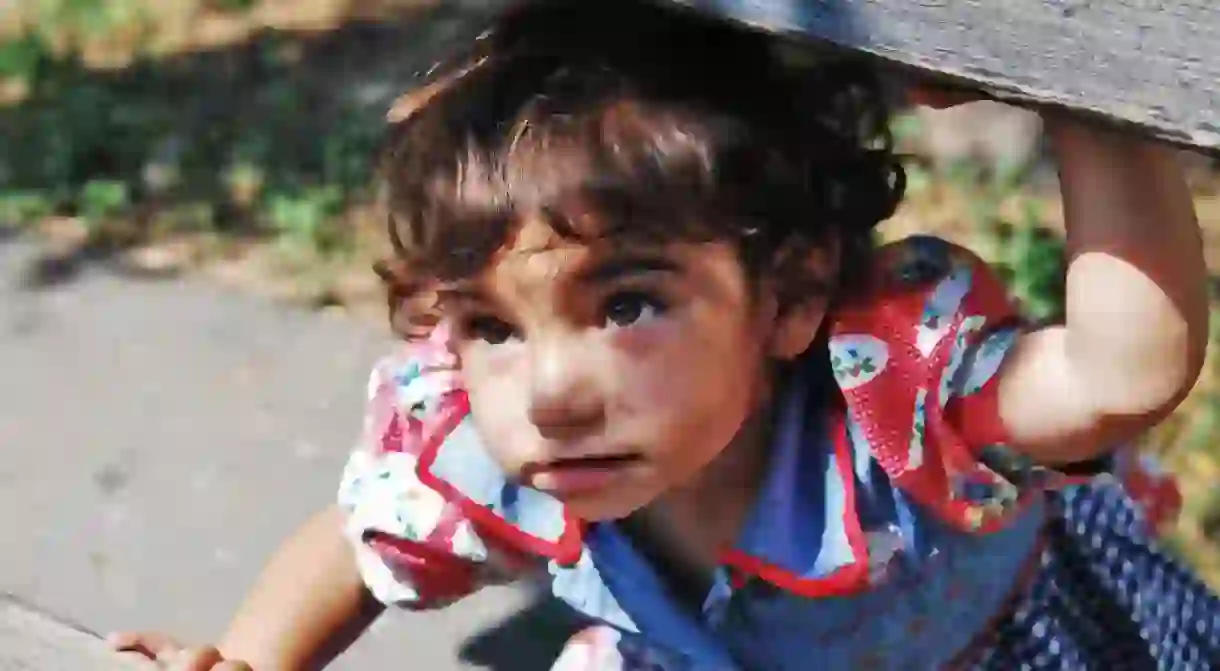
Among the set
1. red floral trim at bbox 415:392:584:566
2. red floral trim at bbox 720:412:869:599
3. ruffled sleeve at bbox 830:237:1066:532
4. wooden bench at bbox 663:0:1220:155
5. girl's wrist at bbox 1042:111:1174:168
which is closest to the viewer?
wooden bench at bbox 663:0:1220:155

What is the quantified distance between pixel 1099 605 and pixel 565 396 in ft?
2.03

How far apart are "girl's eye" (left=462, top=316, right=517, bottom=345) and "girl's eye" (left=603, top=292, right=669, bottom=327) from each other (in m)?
0.07

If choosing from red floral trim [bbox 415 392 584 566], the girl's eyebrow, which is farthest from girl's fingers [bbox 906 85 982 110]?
red floral trim [bbox 415 392 584 566]

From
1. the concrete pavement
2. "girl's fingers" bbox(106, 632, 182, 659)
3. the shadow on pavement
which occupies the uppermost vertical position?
"girl's fingers" bbox(106, 632, 182, 659)

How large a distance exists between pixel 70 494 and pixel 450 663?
0.69 meters

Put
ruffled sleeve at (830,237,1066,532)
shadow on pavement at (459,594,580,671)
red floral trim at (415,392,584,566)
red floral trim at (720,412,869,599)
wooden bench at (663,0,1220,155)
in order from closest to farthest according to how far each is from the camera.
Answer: wooden bench at (663,0,1220,155)
ruffled sleeve at (830,237,1066,532)
red floral trim at (720,412,869,599)
red floral trim at (415,392,584,566)
shadow on pavement at (459,594,580,671)

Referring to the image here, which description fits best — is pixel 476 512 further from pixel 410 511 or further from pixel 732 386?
pixel 732 386

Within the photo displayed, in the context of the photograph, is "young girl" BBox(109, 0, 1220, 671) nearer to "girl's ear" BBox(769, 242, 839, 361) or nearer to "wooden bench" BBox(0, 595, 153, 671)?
"girl's ear" BBox(769, 242, 839, 361)

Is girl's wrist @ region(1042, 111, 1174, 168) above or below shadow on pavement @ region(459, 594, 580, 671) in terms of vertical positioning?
above

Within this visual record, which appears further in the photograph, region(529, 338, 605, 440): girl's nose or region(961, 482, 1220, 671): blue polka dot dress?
region(961, 482, 1220, 671): blue polka dot dress

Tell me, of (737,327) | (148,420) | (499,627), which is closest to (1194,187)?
(499,627)

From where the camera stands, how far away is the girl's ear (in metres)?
1.14

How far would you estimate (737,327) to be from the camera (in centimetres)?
108

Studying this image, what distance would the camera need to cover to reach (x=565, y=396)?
96 cm
